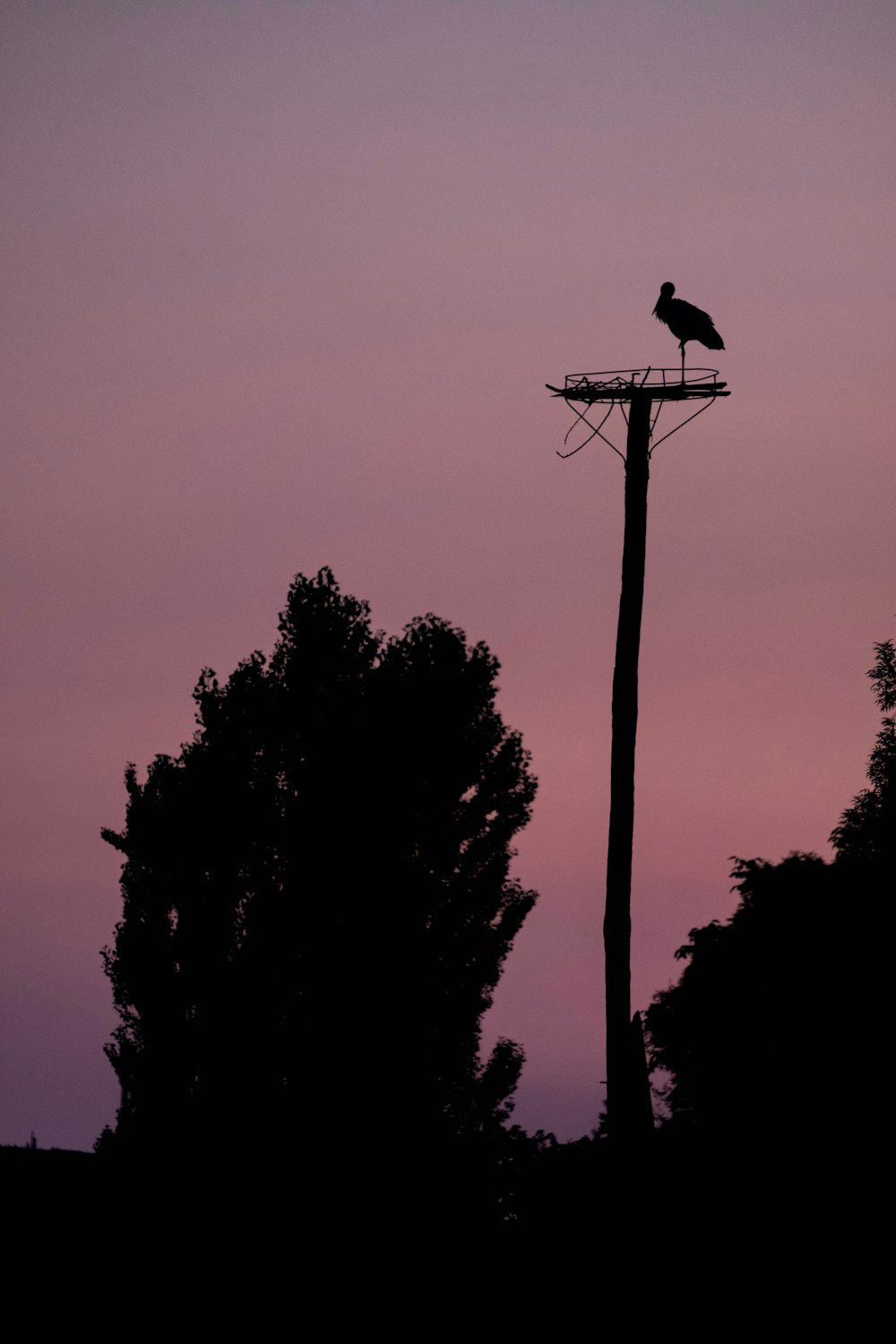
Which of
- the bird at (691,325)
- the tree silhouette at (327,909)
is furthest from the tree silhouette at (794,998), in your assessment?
the bird at (691,325)

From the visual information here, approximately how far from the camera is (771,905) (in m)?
42.5

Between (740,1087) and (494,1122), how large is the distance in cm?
496

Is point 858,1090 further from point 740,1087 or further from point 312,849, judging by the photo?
point 312,849

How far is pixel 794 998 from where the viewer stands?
35.0m

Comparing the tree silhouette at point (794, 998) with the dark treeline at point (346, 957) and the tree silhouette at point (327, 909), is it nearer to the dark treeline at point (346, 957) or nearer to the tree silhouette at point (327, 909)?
the dark treeline at point (346, 957)

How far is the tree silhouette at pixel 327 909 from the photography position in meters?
28.7

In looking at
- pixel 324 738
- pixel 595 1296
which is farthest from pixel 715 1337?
pixel 324 738

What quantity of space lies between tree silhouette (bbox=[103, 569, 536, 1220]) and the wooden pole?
12815mm

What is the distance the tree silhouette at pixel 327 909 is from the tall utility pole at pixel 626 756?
12803mm

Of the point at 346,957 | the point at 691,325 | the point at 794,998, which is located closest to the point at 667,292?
the point at 691,325

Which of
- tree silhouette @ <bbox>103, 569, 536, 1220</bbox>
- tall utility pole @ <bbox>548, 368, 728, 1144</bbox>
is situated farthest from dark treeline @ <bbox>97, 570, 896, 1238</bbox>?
tall utility pole @ <bbox>548, 368, 728, 1144</bbox>

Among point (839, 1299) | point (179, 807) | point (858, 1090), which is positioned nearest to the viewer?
point (839, 1299)

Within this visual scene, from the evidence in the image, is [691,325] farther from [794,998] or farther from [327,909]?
[794,998]

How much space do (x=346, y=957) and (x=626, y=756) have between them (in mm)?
15763
